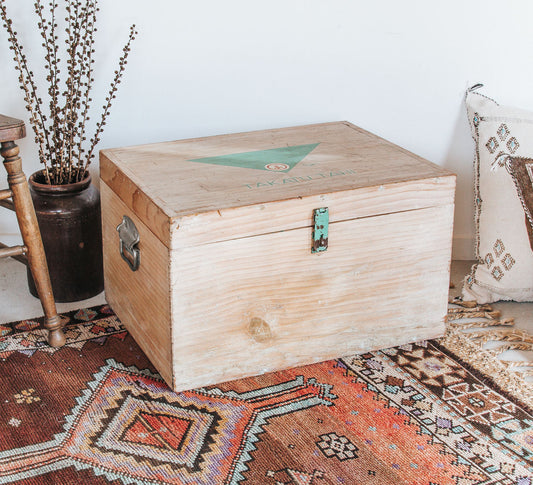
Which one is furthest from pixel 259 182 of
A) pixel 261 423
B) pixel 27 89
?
pixel 27 89

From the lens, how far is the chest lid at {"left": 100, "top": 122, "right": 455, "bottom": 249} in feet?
5.03

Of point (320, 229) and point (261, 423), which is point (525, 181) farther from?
point (261, 423)

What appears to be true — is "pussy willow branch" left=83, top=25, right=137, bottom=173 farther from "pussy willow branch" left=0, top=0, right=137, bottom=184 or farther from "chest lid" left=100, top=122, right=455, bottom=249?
"chest lid" left=100, top=122, right=455, bottom=249

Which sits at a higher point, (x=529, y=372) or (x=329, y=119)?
(x=329, y=119)

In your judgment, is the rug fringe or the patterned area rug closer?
the patterned area rug

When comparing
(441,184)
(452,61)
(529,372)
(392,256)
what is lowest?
(529,372)

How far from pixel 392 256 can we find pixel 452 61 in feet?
2.61

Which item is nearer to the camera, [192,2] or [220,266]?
[220,266]

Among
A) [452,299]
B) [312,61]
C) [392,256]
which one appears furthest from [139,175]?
[452,299]

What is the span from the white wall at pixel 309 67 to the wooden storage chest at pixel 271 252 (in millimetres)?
332

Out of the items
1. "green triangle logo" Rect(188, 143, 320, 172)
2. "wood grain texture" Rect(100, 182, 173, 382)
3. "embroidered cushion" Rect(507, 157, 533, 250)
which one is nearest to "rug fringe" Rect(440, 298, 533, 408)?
"embroidered cushion" Rect(507, 157, 533, 250)

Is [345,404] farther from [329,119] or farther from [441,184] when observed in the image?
[329,119]

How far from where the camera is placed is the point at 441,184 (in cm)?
171

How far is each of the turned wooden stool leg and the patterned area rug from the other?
0.06 m
